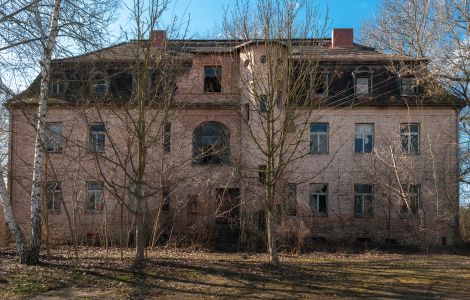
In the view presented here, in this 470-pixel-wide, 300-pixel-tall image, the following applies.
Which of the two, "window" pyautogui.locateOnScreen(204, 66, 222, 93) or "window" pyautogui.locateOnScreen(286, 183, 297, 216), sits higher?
"window" pyautogui.locateOnScreen(204, 66, 222, 93)

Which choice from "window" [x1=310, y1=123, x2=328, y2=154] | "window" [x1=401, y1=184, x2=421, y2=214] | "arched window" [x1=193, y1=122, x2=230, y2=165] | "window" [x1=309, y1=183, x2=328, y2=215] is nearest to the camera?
"window" [x1=401, y1=184, x2=421, y2=214]

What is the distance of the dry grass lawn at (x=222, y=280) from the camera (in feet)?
32.0

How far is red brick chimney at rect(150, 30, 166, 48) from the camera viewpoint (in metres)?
12.4

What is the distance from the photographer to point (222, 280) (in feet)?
37.1

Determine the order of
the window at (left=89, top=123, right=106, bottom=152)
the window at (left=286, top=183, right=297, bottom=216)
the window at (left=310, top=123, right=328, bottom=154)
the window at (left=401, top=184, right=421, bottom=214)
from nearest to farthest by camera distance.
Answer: the window at (left=89, top=123, right=106, bottom=152), the window at (left=286, top=183, right=297, bottom=216), the window at (left=401, top=184, right=421, bottom=214), the window at (left=310, top=123, right=328, bottom=154)

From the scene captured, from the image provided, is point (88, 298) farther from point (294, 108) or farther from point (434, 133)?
point (434, 133)

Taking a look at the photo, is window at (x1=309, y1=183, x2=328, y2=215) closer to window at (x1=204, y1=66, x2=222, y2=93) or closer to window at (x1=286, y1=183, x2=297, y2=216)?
window at (x1=286, y1=183, x2=297, y2=216)

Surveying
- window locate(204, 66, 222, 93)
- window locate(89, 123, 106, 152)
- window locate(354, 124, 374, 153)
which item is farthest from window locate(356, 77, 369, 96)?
window locate(89, 123, 106, 152)

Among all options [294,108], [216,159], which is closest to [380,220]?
[216,159]

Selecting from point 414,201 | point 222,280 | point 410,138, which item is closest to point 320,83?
point 222,280

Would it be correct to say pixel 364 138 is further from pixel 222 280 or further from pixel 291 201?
pixel 222 280

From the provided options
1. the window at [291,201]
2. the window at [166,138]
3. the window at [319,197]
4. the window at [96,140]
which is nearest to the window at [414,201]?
the window at [319,197]

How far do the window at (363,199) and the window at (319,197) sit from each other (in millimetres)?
1455

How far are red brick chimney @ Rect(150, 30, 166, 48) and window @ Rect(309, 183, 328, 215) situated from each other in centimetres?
1149
